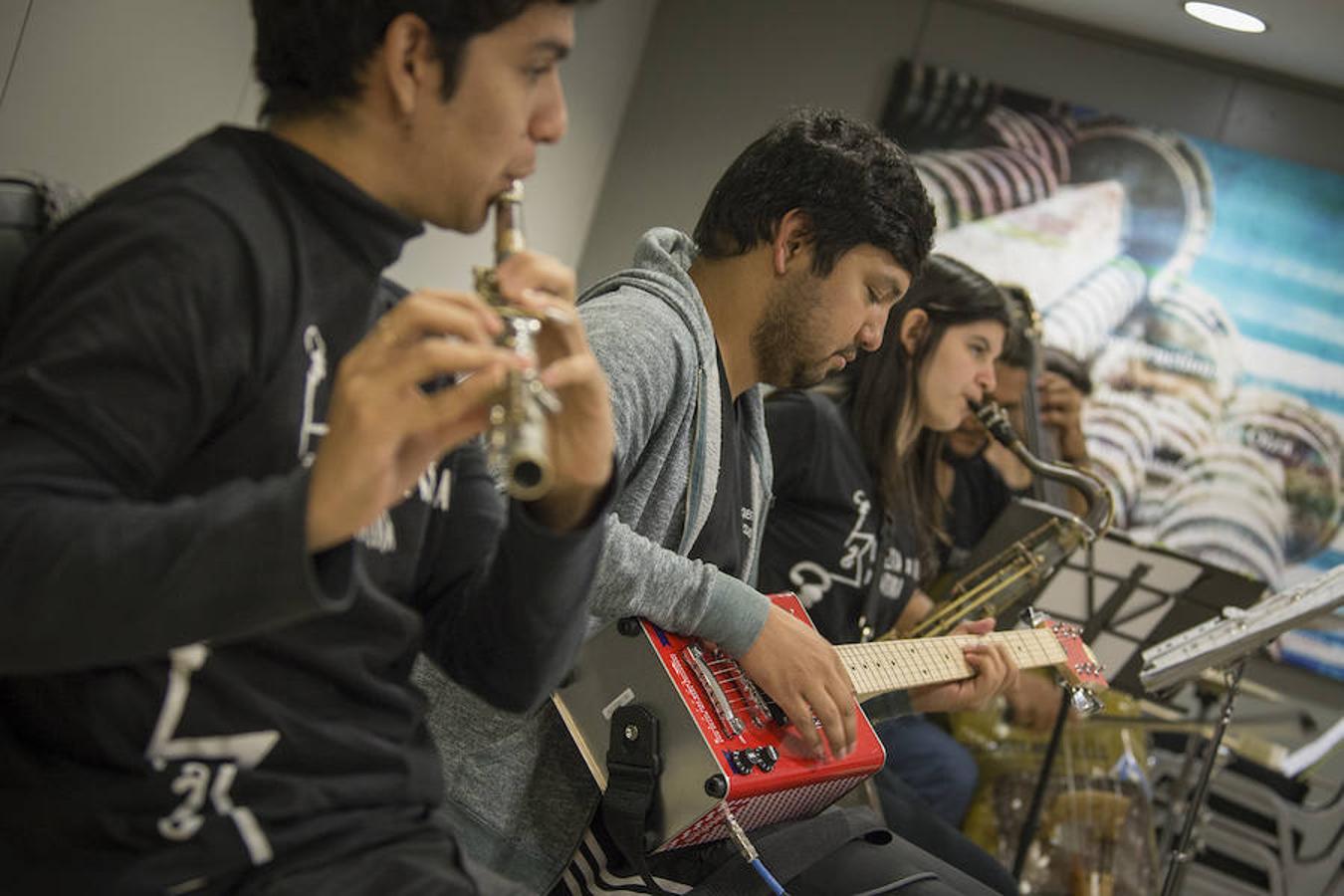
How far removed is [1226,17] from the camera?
4430 mm

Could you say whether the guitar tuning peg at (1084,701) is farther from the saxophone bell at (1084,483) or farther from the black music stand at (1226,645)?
the saxophone bell at (1084,483)

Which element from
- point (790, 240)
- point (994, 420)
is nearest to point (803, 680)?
point (790, 240)

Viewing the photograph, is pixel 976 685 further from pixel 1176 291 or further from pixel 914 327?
pixel 1176 291

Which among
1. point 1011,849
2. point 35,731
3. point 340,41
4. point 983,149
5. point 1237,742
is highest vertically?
point 983,149

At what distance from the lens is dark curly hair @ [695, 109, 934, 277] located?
209 centimetres

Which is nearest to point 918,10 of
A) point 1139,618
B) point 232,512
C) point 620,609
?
point 1139,618

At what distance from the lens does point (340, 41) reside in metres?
1.10

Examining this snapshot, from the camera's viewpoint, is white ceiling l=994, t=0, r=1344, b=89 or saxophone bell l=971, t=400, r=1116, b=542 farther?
white ceiling l=994, t=0, r=1344, b=89

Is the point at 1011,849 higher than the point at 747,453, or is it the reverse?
the point at 747,453

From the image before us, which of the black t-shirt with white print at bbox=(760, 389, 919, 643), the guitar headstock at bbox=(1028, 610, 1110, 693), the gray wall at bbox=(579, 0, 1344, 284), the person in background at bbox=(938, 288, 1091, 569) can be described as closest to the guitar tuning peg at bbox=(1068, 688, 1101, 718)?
the guitar headstock at bbox=(1028, 610, 1110, 693)

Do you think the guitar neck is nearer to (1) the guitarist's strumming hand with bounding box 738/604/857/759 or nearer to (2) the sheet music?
(1) the guitarist's strumming hand with bounding box 738/604/857/759

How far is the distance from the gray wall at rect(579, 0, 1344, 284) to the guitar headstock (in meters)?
2.93

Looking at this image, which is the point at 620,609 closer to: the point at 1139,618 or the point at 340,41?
the point at 340,41

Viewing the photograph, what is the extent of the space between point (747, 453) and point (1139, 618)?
1.67 m
